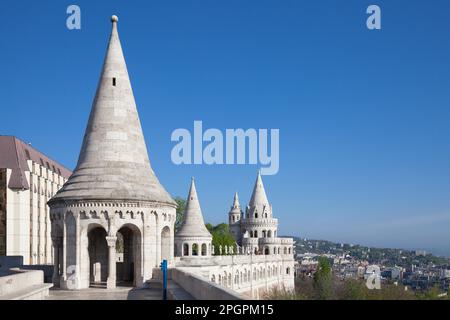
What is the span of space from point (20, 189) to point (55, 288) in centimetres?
3121

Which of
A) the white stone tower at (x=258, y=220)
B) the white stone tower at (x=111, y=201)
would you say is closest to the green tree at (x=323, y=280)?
the white stone tower at (x=258, y=220)

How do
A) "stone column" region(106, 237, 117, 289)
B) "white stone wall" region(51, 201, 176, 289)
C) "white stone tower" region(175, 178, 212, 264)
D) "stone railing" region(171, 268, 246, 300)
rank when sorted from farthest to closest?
"white stone tower" region(175, 178, 212, 264)
"white stone wall" region(51, 201, 176, 289)
"stone column" region(106, 237, 117, 289)
"stone railing" region(171, 268, 246, 300)

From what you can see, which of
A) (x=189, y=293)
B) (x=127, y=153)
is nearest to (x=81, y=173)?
(x=127, y=153)

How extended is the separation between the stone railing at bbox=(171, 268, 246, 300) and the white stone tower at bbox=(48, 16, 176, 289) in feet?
6.81

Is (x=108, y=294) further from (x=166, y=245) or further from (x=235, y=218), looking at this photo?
(x=235, y=218)

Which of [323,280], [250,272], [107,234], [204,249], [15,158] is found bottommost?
[323,280]

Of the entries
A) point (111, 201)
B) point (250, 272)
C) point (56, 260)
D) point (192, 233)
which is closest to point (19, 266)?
point (56, 260)

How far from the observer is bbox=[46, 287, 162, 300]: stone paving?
17703 mm

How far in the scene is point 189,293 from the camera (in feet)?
52.4

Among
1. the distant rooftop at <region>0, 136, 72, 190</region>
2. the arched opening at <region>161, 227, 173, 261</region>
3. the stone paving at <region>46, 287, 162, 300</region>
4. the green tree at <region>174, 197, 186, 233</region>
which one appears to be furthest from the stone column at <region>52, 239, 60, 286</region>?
the green tree at <region>174, 197, 186, 233</region>

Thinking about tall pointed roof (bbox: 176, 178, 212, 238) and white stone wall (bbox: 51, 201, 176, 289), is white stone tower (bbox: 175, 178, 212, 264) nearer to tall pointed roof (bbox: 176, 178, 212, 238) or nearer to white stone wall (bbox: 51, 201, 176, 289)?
tall pointed roof (bbox: 176, 178, 212, 238)

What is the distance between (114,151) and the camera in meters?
22.5

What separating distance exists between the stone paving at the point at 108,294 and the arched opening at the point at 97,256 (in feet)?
7.68

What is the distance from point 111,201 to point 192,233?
34.2 meters
